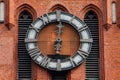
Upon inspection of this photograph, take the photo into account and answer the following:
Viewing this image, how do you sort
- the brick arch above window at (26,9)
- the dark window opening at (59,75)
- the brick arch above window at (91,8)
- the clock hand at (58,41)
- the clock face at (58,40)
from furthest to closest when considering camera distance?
the brick arch above window at (91,8), the brick arch above window at (26,9), the dark window opening at (59,75), the clock hand at (58,41), the clock face at (58,40)

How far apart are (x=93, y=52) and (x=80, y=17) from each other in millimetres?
1571

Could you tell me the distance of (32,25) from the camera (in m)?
35.4

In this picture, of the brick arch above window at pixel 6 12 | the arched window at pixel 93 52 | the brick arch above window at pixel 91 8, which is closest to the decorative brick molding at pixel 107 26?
the arched window at pixel 93 52

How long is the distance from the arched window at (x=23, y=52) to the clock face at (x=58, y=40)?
50cm

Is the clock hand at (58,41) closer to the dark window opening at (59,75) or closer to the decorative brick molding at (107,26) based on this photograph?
the dark window opening at (59,75)

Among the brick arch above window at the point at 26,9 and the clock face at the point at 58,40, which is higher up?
the brick arch above window at the point at 26,9

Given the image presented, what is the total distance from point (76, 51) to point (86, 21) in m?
1.59

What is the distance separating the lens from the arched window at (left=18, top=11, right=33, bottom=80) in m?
35.3

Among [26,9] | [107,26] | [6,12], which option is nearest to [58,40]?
[26,9]

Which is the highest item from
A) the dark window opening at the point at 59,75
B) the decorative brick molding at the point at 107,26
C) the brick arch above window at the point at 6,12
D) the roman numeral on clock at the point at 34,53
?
the brick arch above window at the point at 6,12

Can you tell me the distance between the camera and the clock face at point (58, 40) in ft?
115

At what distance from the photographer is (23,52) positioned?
35531mm

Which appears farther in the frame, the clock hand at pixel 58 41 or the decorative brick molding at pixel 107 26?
the decorative brick molding at pixel 107 26

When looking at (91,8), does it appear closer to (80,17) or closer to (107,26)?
(80,17)
